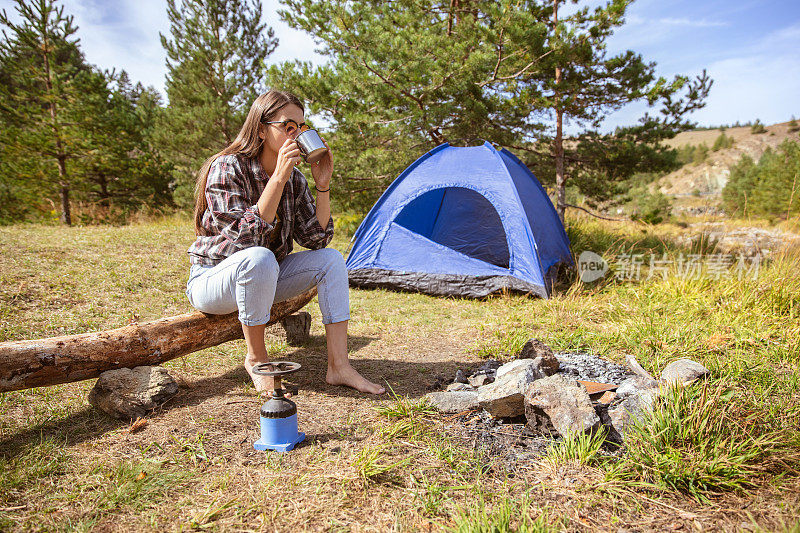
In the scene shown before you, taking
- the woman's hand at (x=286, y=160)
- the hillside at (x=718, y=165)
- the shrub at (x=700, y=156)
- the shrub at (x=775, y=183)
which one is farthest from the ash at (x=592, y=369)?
the shrub at (x=700, y=156)

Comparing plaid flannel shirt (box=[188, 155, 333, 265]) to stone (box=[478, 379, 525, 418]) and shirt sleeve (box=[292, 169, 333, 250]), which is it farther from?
stone (box=[478, 379, 525, 418])

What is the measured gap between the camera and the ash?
7.87ft

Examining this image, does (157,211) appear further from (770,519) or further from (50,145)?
(770,519)

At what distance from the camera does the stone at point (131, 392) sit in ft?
6.43

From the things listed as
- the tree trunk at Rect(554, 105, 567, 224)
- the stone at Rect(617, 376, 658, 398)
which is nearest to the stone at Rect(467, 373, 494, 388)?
the stone at Rect(617, 376, 658, 398)

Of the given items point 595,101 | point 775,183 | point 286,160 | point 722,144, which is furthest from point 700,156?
point 286,160

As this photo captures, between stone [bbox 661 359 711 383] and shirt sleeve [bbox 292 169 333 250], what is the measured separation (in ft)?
6.04

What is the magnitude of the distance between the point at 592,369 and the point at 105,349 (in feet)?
8.06

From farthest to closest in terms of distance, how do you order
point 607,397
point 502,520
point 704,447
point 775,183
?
point 775,183 → point 607,397 → point 704,447 → point 502,520

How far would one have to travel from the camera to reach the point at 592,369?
251 centimetres

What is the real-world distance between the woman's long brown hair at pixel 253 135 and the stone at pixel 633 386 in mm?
2041

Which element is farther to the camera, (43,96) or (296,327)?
(43,96)

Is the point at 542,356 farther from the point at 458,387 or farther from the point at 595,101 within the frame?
the point at 595,101

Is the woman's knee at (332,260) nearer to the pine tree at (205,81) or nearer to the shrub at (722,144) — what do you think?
the pine tree at (205,81)
